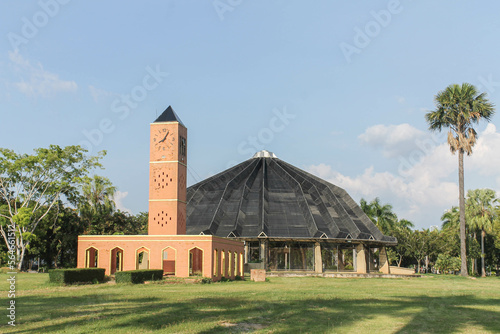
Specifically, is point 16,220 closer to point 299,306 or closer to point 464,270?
point 299,306

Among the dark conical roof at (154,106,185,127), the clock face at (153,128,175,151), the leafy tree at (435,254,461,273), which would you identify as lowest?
the leafy tree at (435,254,461,273)

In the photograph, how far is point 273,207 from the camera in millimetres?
61438

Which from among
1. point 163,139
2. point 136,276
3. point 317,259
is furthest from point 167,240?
point 317,259

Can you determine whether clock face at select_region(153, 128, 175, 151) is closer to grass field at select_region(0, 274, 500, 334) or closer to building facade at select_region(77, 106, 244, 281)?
building facade at select_region(77, 106, 244, 281)

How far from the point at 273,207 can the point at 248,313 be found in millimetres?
43718

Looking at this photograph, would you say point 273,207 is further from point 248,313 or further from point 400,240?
point 248,313

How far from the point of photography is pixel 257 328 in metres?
14.8

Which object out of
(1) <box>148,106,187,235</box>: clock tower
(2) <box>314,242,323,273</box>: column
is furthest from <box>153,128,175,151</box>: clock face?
(2) <box>314,242,323,273</box>: column

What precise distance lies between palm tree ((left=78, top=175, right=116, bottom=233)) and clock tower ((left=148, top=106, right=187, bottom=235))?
781 inches

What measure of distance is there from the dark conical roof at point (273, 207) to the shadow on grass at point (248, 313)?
3333cm

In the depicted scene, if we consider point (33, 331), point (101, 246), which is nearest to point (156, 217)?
point (101, 246)

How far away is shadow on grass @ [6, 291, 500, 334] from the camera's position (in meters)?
15.0

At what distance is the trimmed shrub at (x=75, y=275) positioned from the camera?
30375 mm

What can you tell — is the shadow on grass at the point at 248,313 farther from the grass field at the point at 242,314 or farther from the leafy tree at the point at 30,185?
the leafy tree at the point at 30,185
